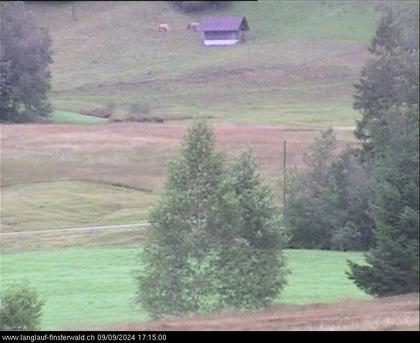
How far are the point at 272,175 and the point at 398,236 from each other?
37.2 m

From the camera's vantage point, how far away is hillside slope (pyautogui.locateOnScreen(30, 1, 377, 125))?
48625 mm

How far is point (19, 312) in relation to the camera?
56.7ft

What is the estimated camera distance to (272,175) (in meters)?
56.0

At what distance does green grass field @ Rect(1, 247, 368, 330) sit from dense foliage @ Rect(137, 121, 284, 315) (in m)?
0.80

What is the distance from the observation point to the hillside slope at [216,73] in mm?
48625

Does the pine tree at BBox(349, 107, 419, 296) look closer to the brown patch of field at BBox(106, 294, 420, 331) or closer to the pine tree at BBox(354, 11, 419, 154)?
the pine tree at BBox(354, 11, 419, 154)

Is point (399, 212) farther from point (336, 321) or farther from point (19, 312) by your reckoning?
point (19, 312)

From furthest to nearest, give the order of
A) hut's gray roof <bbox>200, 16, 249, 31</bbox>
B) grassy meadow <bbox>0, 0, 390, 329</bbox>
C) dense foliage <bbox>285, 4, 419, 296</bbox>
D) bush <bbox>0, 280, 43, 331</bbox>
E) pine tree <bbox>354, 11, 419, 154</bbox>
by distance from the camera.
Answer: grassy meadow <bbox>0, 0, 390, 329</bbox>, pine tree <bbox>354, 11, 419, 154</bbox>, dense foliage <bbox>285, 4, 419, 296</bbox>, bush <bbox>0, 280, 43, 331</bbox>, hut's gray roof <bbox>200, 16, 249, 31</bbox>

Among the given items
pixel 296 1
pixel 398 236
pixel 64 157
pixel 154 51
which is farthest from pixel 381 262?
pixel 64 157

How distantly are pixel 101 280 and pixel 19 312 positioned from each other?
17.7 m

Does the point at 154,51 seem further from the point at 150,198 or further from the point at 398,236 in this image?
the point at 398,236

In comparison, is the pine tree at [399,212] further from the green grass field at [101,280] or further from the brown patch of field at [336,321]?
the green grass field at [101,280]
